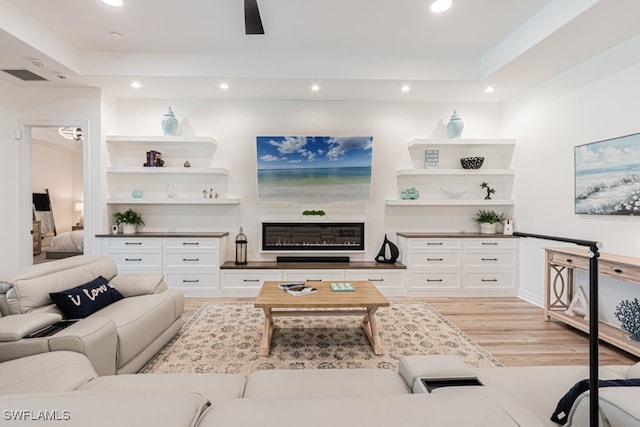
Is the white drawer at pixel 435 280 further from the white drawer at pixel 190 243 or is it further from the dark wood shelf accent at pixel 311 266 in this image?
the white drawer at pixel 190 243

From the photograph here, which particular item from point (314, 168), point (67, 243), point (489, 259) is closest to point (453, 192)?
point (489, 259)

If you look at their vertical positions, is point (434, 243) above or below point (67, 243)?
above

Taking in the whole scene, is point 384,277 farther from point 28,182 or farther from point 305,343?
point 28,182

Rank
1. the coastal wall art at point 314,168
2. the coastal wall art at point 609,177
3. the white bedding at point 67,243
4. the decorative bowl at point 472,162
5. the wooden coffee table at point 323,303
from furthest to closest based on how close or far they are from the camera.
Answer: the white bedding at point 67,243, the decorative bowl at point 472,162, the coastal wall art at point 314,168, the coastal wall art at point 609,177, the wooden coffee table at point 323,303

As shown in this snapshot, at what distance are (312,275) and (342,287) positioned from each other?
1.28 metres

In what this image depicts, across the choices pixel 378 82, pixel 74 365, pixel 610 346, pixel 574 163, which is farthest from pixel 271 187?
pixel 610 346

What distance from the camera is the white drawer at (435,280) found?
14.3 feet

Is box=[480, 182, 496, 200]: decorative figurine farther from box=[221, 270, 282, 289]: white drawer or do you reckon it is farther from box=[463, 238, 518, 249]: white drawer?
box=[221, 270, 282, 289]: white drawer

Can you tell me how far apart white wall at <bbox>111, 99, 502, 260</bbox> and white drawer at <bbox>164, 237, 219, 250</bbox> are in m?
0.50

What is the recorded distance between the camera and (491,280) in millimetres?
4395

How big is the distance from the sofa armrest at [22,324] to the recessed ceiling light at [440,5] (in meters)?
3.88

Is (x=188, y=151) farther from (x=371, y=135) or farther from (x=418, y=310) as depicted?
(x=418, y=310)

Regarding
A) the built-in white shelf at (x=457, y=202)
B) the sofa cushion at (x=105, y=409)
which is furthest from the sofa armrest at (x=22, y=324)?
the built-in white shelf at (x=457, y=202)

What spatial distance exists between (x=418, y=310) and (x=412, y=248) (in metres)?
0.94
